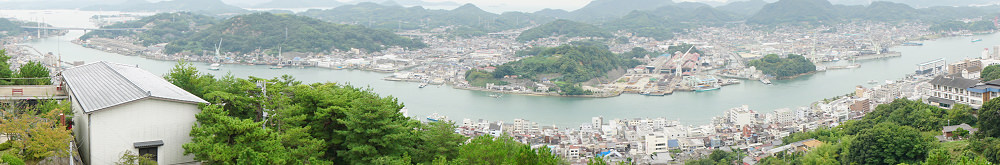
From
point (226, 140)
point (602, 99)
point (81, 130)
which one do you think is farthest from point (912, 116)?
point (81, 130)

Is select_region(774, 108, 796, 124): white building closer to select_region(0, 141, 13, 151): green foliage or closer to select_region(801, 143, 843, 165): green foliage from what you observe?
select_region(801, 143, 843, 165): green foliage

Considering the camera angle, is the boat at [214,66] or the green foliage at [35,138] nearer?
the green foliage at [35,138]

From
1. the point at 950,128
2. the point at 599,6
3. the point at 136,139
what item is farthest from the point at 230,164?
the point at 599,6

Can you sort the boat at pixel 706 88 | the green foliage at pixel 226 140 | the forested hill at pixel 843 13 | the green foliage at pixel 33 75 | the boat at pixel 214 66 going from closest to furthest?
the green foliage at pixel 226 140 < the green foliage at pixel 33 75 < the boat at pixel 706 88 < the boat at pixel 214 66 < the forested hill at pixel 843 13

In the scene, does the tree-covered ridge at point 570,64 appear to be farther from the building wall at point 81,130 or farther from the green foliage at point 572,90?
the building wall at point 81,130

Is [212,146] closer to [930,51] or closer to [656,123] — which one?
[656,123]

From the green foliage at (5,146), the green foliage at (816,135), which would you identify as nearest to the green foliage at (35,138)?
the green foliage at (5,146)
